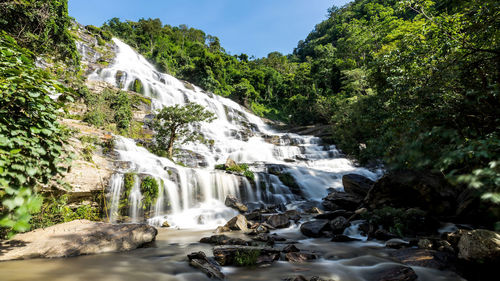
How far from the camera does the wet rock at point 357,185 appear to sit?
37.9 ft

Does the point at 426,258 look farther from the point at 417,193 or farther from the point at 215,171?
the point at 215,171

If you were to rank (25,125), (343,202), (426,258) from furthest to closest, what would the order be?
(343,202) → (426,258) → (25,125)

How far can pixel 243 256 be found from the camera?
454cm

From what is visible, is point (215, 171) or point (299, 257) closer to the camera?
point (299, 257)

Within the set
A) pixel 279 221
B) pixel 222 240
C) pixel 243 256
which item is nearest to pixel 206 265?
pixel 243 256

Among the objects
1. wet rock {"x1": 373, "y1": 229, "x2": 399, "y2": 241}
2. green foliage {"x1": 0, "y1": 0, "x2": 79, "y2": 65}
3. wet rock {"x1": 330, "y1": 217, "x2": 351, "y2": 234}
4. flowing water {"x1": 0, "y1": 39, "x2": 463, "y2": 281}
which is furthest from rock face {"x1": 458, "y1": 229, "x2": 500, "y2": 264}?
green foliage {"x1": 0, "y1": 0, "x2": 79, "y2": 65}

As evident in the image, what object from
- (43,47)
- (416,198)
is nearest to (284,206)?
(416,198)

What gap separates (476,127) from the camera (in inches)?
108

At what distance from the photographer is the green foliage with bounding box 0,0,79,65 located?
363 inches

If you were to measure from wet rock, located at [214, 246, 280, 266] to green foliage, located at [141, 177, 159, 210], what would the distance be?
19.9ft

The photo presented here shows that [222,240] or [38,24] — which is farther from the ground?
[38,24]

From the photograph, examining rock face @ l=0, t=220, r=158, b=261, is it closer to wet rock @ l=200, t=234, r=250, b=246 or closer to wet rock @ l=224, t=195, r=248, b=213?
wet rock @ l=200, t=234, r=250, b=246

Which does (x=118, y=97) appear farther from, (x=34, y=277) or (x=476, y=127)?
(x=476, y=127)

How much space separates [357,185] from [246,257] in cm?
931
